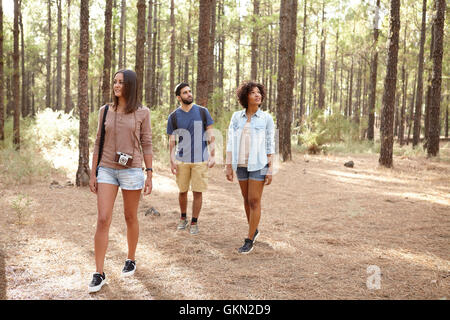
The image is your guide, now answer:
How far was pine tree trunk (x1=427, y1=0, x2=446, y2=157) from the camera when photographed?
1395 cm

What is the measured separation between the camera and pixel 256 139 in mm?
4828

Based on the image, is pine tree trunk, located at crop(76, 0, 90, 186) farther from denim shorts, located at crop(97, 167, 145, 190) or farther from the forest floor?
denim shorts, located at crop(97, 167, 145, 190)

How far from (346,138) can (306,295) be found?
18.9 m

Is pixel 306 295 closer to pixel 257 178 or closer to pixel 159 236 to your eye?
pixel 257 178

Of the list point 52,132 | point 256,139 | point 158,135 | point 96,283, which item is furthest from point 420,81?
point 96,283

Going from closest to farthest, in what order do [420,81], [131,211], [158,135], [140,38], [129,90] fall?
[129,90] < [131,211] < [140,38] < [158,135] < [420,81]

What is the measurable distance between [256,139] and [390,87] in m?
9.00

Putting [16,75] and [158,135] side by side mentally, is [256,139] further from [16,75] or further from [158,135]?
[16,75]

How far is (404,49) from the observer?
2417 cm

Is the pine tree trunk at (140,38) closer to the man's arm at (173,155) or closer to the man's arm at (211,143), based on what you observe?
the man's arm at (173,155)

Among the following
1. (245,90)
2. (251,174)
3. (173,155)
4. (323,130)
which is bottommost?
(251,174)

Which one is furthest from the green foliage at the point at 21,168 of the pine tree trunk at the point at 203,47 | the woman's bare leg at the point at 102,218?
the woman's bare leg at the point at 102,218

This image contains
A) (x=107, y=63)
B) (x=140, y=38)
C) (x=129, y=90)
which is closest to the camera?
(x=129, y=90)

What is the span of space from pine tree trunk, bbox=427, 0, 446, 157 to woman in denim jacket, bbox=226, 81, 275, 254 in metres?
11.8
